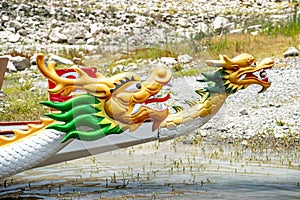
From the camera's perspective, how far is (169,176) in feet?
18.5

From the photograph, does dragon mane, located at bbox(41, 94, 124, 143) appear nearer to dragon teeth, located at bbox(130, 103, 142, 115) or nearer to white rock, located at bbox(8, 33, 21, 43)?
dragon teeth, located at bbox(130, 103, 142, 115)

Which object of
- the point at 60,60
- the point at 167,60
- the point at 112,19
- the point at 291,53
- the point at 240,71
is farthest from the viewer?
the point at 112,19

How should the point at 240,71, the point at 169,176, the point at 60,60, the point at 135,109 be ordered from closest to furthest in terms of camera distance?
1. the point at 135,109
2. the point at 240,71
3. the point at 169,176
4. the point at 60,60

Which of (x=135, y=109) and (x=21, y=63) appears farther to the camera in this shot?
(x=21, y=63)

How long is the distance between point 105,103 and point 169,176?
4.63 feet

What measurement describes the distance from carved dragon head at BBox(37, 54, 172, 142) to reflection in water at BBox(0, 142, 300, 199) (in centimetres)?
71

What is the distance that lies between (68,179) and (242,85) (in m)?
1.77

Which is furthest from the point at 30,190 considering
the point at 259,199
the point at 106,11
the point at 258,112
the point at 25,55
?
the point at 106,11

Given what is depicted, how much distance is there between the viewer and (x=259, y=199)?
487cm

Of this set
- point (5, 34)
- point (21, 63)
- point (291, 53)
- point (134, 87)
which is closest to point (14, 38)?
point (5, 34)

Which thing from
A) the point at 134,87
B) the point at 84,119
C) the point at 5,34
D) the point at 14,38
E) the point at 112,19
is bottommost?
the point at 84,119

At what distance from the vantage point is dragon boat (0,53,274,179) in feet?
14.5

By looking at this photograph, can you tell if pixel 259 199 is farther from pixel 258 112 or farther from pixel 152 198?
pixel 258 112

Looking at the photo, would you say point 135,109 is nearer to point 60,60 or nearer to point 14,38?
point 60,60
